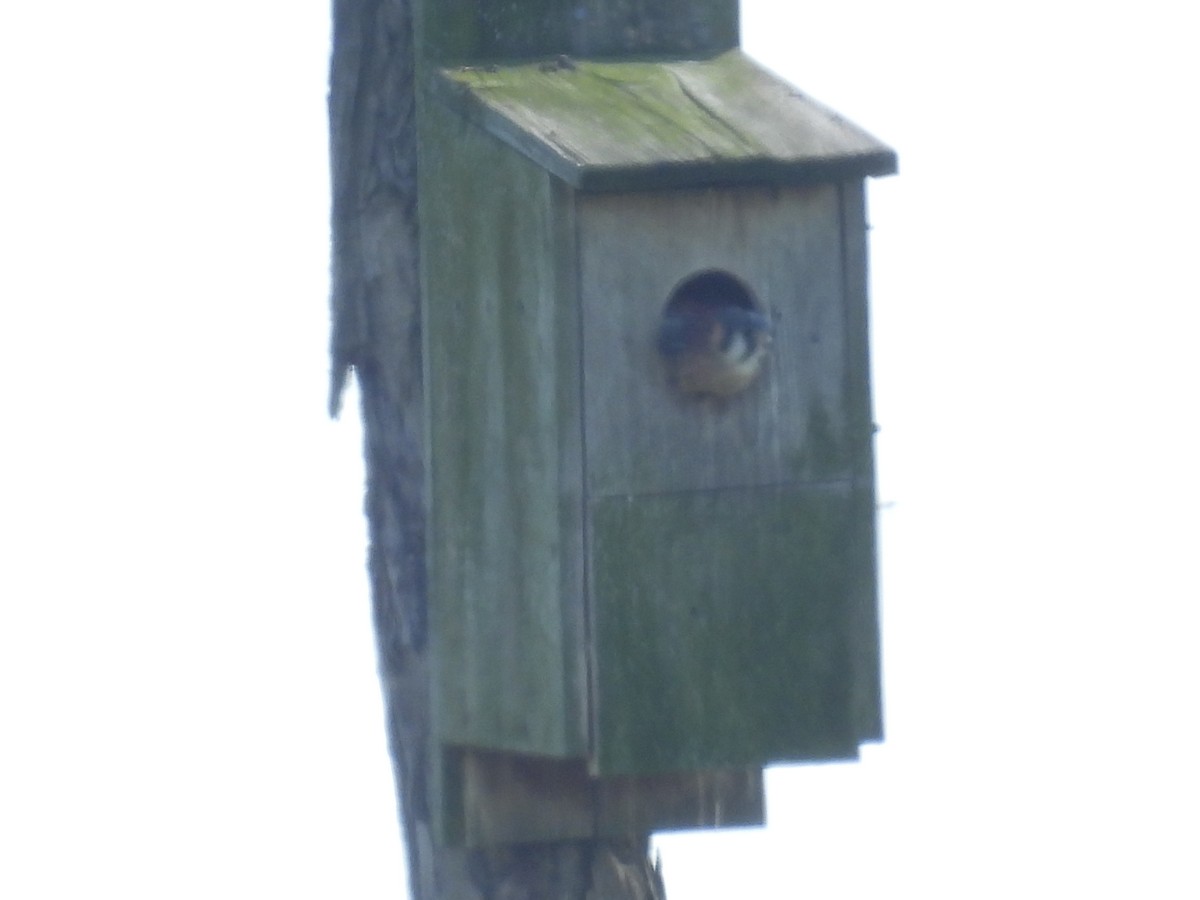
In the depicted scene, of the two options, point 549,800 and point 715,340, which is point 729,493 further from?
point 549,800

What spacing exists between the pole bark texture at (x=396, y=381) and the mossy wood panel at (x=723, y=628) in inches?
17.7

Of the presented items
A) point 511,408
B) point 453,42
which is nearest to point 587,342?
point 511,408

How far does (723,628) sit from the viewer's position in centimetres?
649

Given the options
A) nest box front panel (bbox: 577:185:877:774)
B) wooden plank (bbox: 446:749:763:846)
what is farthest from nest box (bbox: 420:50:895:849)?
wooden plank (bbox: 446:749:763:846)

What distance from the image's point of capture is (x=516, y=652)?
6605 mm

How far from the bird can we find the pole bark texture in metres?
0.56

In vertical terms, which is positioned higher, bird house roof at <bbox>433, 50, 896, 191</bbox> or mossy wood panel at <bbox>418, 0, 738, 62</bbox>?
mossy wood panel at <bbox>418, 0, 738, 62</bbox>

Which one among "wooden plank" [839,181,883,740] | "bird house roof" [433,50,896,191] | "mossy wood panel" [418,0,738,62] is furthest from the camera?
"mossy wood panel" [418,0,738,62]

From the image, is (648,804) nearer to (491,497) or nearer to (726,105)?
(491,497)

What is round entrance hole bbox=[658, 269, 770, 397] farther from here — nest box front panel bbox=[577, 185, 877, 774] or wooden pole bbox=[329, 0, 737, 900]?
wooden pole bbox=[329, 0, 737, 900]

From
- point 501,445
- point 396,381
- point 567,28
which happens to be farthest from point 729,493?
point 567,28

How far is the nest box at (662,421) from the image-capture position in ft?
21.0

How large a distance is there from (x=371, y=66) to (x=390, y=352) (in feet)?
1.54

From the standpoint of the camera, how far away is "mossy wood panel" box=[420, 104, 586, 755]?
6438 millimetres
